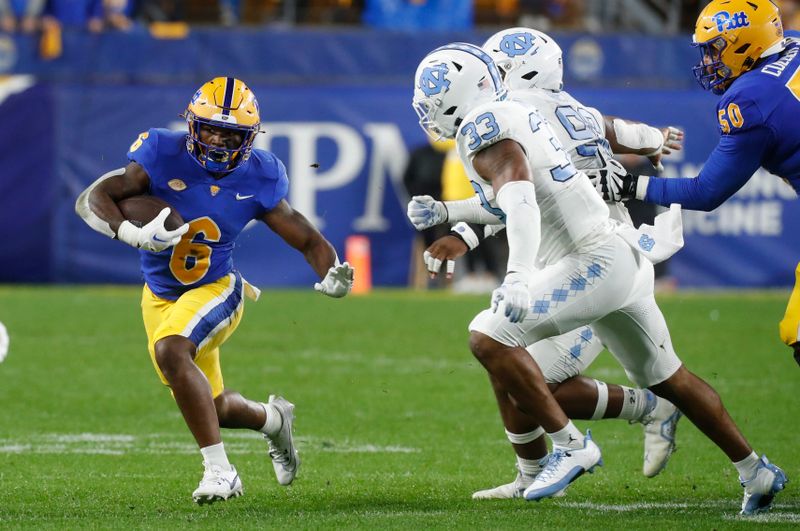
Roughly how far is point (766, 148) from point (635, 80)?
379 inches

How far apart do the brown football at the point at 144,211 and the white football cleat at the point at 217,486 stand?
0.88 m

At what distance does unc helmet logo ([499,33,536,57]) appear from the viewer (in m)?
5.36

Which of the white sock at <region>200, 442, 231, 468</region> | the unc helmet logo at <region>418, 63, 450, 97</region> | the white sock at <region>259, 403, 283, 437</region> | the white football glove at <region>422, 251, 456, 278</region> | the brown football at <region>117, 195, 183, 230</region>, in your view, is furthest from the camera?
the white sock at <region>259, 403, 283, 437</region>

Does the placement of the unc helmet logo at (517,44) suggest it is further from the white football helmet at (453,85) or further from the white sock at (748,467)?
the white sock at (748,467)

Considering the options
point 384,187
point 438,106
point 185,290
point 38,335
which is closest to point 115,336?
point 38,335

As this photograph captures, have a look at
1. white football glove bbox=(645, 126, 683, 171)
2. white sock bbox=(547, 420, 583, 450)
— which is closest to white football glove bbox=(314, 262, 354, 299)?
white sock bbox=(547, 420, 583, 450)

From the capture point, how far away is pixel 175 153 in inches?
205

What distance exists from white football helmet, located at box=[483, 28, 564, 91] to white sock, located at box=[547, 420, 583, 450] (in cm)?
140

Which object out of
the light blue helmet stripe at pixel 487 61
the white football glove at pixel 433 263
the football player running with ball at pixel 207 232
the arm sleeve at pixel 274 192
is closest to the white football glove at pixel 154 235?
the football player running with ball at pixel 207 232

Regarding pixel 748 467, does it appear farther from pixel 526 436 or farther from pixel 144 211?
pixel 144 211

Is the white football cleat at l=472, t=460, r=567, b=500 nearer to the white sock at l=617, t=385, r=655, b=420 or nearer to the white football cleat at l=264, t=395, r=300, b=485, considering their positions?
the white sock at l=617, t=385, r=655, b=420

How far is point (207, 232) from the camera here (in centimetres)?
526

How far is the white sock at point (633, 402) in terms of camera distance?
18.1 ft

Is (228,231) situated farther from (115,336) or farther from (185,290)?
(115,336)
